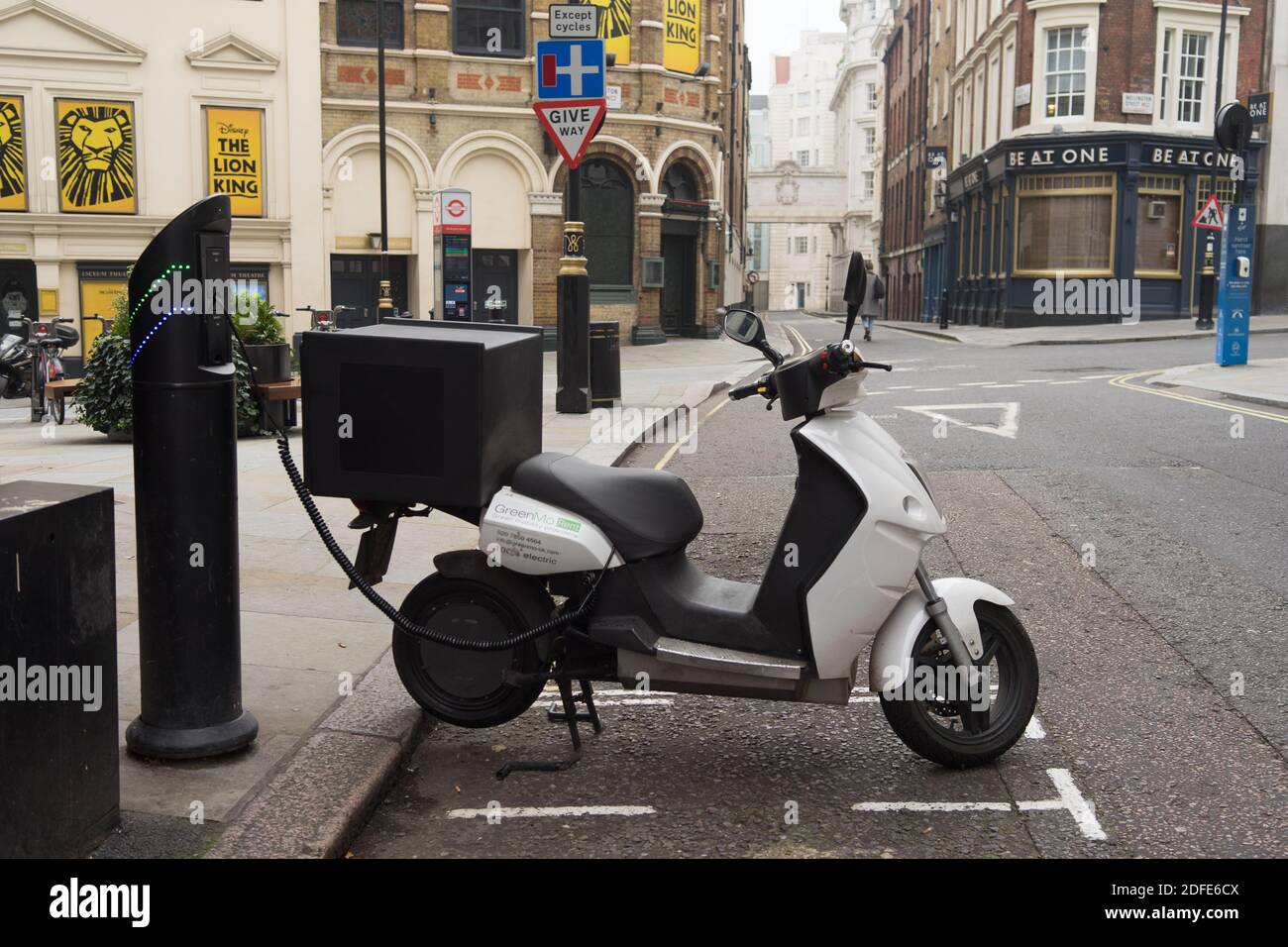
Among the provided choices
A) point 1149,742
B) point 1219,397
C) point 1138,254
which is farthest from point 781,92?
point 1149,742

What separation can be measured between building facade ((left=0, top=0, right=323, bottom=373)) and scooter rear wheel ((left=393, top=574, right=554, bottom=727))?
2495 centimetres

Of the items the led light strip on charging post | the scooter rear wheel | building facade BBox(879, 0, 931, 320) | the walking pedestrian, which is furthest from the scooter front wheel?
building facade BBox(879, 0, 931, 320)

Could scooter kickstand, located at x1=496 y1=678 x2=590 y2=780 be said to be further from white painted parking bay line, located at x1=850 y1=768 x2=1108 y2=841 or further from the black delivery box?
white painted parking bay line, located at x1=850 y1=768 x2=1108 y2=841

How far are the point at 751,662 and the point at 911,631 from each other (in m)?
0.49

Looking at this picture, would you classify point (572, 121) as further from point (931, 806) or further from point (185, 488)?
point (931, 806)

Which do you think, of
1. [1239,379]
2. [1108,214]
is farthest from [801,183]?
[1239,379]

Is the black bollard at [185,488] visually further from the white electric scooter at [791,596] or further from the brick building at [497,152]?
the brick building at [497,152]

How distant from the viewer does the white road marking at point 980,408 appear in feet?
39.2

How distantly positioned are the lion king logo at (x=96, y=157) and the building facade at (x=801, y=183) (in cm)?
6800

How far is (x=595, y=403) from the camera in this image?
47.1 ft

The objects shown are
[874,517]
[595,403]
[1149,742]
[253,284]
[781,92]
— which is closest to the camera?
[874,517]

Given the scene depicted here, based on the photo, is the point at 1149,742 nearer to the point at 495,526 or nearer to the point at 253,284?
the point at 495,526

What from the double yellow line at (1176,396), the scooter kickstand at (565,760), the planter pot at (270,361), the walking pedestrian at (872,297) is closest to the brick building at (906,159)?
the walking pedestrian at (872,297)

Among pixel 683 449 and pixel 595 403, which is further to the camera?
pixel 595 403
